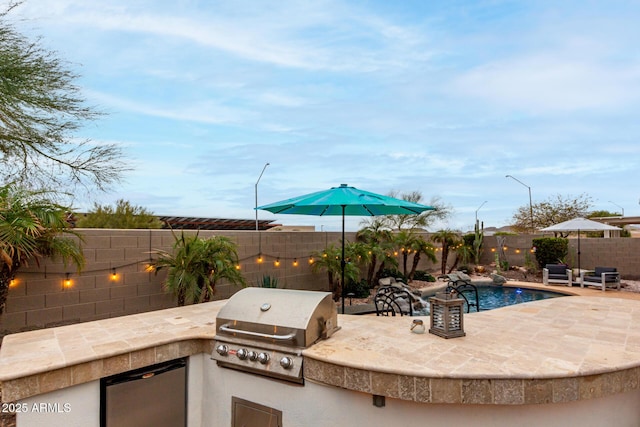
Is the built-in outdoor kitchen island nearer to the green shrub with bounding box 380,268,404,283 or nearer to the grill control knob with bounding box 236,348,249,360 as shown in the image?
the grill control knob with bounding box 236,348,249,360

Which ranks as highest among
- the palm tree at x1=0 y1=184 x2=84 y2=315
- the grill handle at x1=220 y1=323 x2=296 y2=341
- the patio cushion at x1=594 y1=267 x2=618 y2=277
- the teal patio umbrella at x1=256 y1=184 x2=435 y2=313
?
the teal patio umbrella at x1=256 y1=184 x2=435 y2=313

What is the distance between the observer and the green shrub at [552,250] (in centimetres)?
1312

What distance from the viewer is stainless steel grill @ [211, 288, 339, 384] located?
2598mm

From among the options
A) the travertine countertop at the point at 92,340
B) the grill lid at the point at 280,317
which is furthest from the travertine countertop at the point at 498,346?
the travertine countertop at the point at 92,340

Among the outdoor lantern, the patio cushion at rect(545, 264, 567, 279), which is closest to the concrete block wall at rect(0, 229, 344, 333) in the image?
the outdoor lantern

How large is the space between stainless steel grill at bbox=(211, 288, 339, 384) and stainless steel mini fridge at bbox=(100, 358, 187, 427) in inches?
15.2

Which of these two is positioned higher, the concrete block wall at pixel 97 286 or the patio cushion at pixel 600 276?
A: the concrete block wall at pixel 97 286

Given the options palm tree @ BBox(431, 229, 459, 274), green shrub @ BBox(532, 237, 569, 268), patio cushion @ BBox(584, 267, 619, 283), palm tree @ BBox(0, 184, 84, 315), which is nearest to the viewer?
palm tree @ BBox(0, 184, 84, 315)

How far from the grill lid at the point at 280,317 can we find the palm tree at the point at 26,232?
110 inches

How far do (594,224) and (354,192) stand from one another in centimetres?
991

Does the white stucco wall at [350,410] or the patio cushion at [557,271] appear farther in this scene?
the patio cushion at [557,271]

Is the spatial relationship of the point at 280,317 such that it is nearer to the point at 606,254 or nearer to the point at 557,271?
the point at 557,271

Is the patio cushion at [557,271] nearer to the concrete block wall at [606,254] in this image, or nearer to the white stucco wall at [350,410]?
the concrete block wall at [606,254]

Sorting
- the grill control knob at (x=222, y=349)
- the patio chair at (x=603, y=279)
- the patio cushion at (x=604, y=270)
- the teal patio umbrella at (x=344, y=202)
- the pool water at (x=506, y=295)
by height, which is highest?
the teal patio umbrella at (x=344, y=202)
